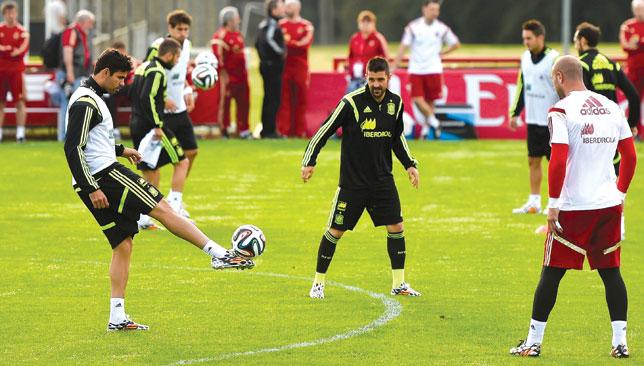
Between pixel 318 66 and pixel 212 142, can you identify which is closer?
pixel 212 142

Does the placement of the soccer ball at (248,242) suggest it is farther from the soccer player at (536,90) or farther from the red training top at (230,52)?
the red training top at (230,52)

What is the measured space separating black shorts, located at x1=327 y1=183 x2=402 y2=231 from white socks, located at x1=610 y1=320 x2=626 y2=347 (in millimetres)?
2524

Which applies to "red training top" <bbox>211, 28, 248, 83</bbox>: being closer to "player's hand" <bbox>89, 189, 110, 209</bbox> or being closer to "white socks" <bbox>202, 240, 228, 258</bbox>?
"white socks" <bbox>202, 240, 228, 258</bbox>

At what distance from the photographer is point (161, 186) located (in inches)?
699

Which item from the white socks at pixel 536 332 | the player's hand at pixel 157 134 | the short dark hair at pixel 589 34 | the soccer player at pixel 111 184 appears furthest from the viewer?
the player's hand at pixel 157 134

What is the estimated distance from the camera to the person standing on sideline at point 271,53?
23188 mm

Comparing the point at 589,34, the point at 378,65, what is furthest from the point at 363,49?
the point at 378,65

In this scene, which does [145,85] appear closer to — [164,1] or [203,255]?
[203,255]

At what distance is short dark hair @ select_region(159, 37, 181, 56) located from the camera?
13688 mm

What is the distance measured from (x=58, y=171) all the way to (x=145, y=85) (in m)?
5.90

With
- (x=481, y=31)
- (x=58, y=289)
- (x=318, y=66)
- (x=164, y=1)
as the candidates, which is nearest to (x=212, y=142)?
(x=164, y=1)

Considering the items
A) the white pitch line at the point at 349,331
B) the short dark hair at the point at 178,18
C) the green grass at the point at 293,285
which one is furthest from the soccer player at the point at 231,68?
the white pitch line at the point at 349,331

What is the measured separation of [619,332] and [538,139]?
6894 millimetres

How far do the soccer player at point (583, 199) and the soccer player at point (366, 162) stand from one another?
87.4 inches
